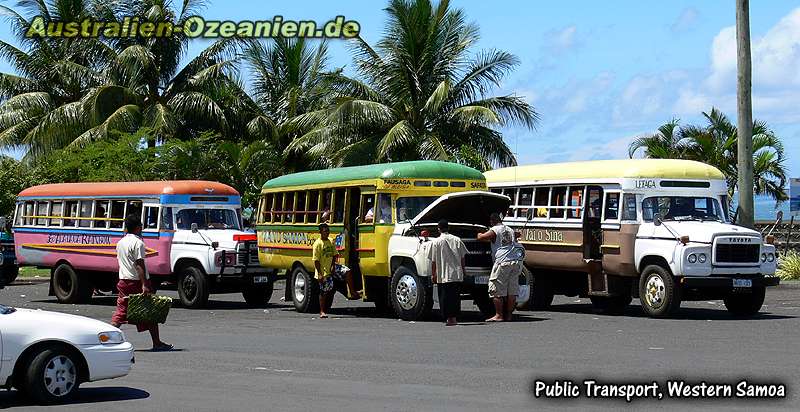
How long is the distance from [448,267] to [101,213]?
10871 mm

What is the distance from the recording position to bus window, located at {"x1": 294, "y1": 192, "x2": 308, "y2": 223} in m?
25.2

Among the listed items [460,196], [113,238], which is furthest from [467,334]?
[113,238]

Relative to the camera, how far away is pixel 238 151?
4247cm

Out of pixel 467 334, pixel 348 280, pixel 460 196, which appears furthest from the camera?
pixel 348 280

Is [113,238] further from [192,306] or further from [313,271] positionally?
[313,271]

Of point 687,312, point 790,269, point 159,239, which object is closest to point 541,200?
point 687,312

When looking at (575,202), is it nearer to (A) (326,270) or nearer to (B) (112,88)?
(A) (326,270)

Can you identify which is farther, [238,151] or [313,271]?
[238,151]

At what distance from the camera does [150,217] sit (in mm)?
26984

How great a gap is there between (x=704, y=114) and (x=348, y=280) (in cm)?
2313

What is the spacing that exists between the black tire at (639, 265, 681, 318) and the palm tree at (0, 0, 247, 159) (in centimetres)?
2618

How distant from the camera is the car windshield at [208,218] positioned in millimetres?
26781

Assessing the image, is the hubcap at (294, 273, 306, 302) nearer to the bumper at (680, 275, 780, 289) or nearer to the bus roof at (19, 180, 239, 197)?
the bus roof at (19, 180, 239, 197)

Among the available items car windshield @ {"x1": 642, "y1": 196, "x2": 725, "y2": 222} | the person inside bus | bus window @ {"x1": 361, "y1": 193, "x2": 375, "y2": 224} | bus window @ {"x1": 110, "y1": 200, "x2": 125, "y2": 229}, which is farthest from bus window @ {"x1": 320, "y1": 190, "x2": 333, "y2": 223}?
car windshield @ {"x1": 642, "y1": 196, "x2": 725, "y2": 222}
